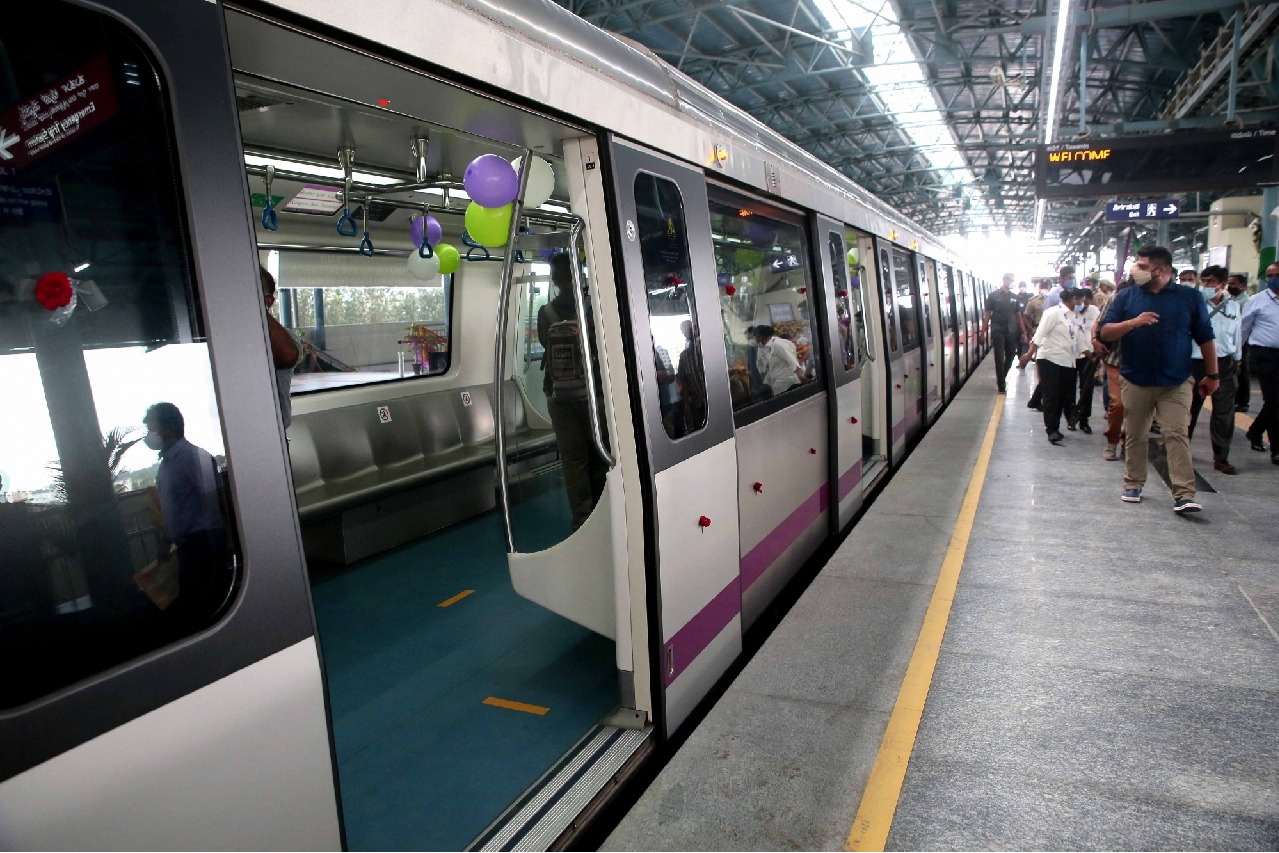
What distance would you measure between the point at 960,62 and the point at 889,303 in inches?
318

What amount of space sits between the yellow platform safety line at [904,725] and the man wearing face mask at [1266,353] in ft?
13.0

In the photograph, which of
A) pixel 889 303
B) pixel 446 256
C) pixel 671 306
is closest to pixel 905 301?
pixel 889 303

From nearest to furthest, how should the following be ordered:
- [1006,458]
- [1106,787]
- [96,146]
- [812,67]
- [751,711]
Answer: [96,146], [1106,787], [751,711], [1006,458], [812,67]

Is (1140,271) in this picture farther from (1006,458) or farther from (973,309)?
(973,309)

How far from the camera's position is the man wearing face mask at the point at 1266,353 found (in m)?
6.82

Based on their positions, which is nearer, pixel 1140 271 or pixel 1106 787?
pixel 1106 787

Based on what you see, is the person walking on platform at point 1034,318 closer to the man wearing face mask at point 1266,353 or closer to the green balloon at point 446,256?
the man wearing face mask at point 1266,353

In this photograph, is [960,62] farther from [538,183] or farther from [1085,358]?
[538,183]

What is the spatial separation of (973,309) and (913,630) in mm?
15465

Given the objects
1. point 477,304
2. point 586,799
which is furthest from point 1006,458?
point 586,799

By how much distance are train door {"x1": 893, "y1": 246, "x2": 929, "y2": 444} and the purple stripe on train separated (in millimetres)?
5066

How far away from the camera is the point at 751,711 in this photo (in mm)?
2914

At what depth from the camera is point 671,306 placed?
3.15m

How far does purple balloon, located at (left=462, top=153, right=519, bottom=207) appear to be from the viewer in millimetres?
2979
